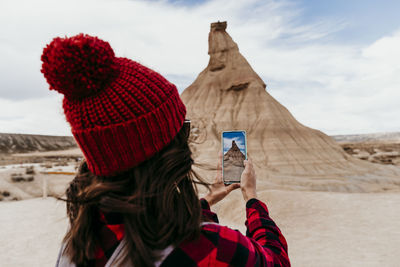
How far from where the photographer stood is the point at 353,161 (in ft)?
71.6

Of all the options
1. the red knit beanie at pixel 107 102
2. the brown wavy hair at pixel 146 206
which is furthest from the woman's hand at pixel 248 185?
the red knit beanie at pixel 107 102

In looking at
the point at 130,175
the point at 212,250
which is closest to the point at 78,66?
the point at 130,175

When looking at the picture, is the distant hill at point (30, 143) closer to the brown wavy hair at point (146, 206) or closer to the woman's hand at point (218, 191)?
the woman's hand at point (218, 191)

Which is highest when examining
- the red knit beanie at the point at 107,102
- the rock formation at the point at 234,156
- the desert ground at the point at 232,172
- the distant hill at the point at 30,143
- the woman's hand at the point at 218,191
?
the red knit beanie at the point at 107,102

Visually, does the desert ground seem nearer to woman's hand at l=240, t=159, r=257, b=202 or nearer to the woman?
woman's hand at l=240, t=159, r=257, b=202

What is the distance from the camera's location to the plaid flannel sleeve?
3.18 ft

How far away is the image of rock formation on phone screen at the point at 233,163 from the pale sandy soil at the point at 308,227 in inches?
133

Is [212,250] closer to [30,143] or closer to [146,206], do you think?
[146,206]

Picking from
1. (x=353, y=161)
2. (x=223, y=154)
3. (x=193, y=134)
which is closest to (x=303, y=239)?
(x=223, y=154)

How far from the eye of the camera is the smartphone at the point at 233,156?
164 cm

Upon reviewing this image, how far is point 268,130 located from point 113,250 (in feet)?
72.0

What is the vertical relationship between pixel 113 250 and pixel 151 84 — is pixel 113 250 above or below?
below

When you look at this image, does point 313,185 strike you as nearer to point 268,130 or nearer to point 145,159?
point 268,130

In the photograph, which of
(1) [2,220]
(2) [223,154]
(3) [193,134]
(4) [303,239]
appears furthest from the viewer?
(1) [2,220]
